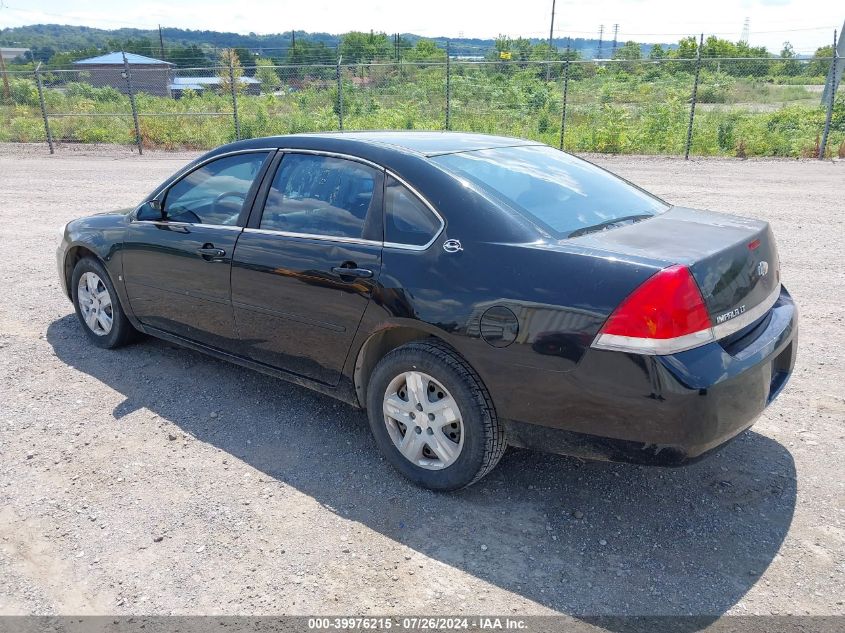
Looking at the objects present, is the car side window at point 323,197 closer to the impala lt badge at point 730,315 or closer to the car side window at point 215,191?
the car side window at point 215,191

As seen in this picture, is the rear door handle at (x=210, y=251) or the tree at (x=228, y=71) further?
the tree at (x=228, y=71)

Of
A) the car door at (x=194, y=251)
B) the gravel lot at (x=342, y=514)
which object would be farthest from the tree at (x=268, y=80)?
the gravel lot at (x=342, y=514)

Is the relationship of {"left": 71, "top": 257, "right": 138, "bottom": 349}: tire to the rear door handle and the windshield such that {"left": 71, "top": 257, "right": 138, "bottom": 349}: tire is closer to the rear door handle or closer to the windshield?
the rear door handle

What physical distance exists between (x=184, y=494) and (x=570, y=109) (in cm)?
2192

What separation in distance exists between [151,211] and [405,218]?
2208mm

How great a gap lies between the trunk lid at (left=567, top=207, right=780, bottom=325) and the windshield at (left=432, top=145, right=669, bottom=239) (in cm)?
15

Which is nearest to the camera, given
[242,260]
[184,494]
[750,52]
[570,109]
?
[184,494]

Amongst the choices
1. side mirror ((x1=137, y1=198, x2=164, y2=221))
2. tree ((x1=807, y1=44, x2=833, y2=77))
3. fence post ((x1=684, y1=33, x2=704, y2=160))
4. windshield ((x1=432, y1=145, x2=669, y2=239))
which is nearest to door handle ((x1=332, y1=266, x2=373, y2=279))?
windshield ((x1=432, y1=145, x2=669, y2=239))

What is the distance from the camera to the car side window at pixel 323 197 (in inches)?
145

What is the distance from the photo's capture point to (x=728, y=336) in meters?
2.98

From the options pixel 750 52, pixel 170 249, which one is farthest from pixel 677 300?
pixel 750 52

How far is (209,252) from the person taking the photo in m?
4.33

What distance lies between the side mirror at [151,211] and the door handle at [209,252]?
591 millimetres

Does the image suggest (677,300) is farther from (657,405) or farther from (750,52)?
(750,52)
